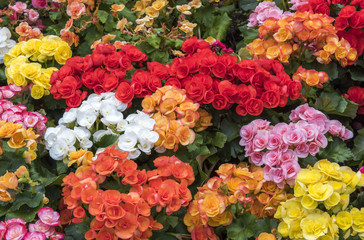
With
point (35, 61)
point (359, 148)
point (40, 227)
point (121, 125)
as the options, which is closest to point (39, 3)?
point (35, 61)

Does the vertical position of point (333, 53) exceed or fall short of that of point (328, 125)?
it exceeds it

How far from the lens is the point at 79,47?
3.09m

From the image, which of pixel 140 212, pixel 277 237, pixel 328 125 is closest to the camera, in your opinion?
pixel 140 212

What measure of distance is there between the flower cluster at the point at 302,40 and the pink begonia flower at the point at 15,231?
4.98ft

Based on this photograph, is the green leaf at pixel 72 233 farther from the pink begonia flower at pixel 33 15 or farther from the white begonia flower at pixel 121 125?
the pink begonia flower at pixel 33 15

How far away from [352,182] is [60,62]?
1713mm

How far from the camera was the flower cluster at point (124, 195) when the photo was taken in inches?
64.7

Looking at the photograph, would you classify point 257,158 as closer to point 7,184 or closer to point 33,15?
point 7,184

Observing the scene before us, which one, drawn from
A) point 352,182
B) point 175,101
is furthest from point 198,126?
point 352,182

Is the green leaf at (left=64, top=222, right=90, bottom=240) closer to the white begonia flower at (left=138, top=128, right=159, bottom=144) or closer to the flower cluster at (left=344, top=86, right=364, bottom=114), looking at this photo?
the white begonia flower at (left=138, top=128, right=159, bottom=144)

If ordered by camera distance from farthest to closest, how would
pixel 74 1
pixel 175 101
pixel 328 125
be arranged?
pixel 74 1, pixel 328 125, pixel 175 101

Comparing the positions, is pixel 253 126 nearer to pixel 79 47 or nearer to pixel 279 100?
pixel 279 100

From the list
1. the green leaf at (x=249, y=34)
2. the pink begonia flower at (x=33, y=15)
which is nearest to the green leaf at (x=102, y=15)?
the pink begonia flower at (x=33, y=15)

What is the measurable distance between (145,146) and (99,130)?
259mm
